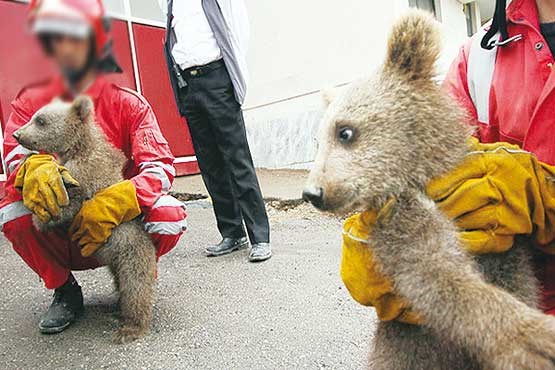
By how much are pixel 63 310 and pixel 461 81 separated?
2.20m

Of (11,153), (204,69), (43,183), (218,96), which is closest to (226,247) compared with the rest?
(218,96)

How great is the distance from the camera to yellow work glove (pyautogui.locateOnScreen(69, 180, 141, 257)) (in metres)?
2.20

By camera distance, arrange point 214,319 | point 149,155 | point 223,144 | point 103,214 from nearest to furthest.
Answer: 1. point 103,214
2. point 149,155
3. point 214,319
4. point 223,144

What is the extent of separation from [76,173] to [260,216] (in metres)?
1.51

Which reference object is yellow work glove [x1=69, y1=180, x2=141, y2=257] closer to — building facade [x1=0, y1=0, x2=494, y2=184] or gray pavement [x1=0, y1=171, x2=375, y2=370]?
gray pavement [x1=0, y1=171, x2=375, y2=370]

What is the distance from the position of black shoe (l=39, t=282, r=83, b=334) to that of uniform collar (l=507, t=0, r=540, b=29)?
93.1 inches

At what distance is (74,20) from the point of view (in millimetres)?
248

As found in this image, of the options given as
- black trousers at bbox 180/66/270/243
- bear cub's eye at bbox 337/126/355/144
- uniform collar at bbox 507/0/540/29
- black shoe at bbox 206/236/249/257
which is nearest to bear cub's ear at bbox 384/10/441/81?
bear cub's eye at bbox 337/126/355/144

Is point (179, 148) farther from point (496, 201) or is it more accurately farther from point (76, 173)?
point (496, 201)

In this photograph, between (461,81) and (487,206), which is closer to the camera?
(487,206)

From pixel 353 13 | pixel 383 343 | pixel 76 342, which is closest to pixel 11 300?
pixel 76 342

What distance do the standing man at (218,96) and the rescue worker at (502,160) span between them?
6.53 ft

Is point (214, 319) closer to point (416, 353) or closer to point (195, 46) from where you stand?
point (416, 353)

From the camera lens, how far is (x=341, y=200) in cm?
109
